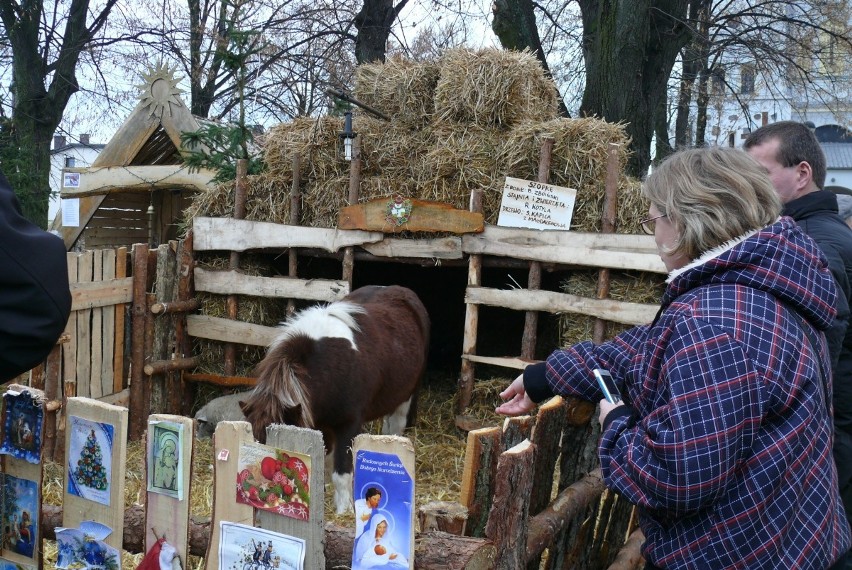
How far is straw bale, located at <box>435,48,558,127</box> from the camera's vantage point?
7.09m

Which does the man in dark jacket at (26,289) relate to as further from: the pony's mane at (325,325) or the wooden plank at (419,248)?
the wooden plank at (419,248)

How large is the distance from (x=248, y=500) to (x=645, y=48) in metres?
8.99

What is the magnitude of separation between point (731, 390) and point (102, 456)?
204 cm

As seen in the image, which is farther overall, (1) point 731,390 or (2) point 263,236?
(2) point 263,236

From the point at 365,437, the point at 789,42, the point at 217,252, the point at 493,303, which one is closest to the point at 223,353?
the point at 217,252

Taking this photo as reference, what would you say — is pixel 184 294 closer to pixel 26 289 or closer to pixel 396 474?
pixel 396 474

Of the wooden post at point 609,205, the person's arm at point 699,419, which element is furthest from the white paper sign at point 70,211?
the person's arm at point 699,419

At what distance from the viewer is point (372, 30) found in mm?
13609

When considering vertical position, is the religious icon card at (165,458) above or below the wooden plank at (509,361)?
above

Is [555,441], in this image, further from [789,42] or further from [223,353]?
[789,42]

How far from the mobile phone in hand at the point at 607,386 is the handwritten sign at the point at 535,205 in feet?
13.0

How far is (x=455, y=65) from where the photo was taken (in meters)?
7.30

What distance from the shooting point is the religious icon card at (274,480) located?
93.9 inches

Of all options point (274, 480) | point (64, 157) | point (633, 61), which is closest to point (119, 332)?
point (274, 480)
